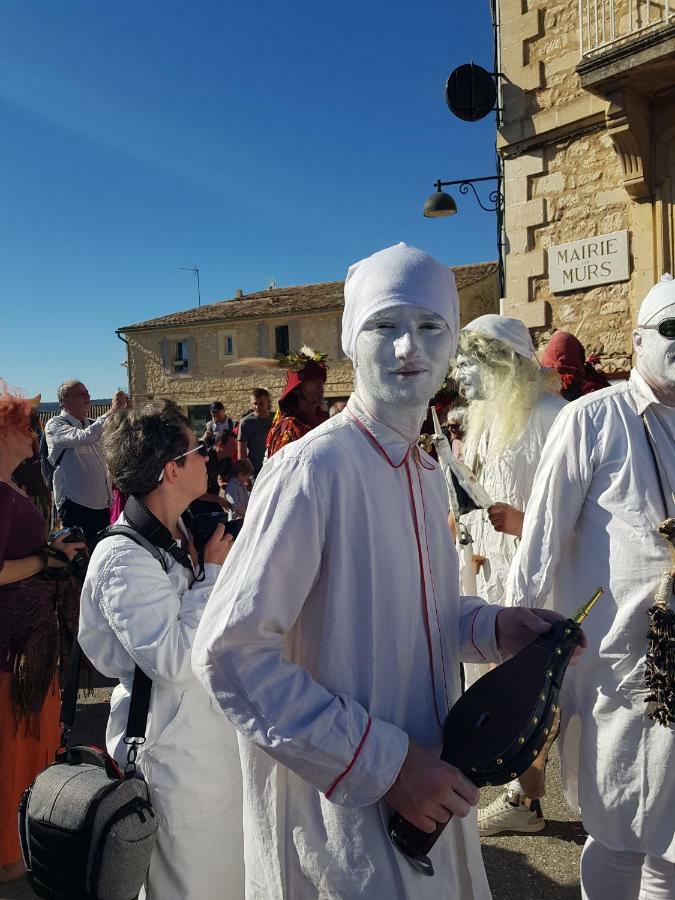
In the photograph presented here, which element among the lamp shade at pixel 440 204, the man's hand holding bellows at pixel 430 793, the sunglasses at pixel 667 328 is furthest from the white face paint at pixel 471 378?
the lamp shade at pixel 440 204

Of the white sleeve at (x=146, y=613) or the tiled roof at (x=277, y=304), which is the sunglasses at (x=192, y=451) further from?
the tiled roof at (x=277, y=304)

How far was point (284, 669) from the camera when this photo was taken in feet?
4.00

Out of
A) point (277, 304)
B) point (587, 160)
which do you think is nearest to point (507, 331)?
point (587, 160)

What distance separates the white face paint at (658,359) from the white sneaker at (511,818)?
1995mm

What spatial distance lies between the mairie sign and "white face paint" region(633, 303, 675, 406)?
6423 millimetres

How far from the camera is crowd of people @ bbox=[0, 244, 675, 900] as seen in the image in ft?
4.12

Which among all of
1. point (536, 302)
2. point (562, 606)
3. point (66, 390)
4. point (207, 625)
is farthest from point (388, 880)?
point (536, 302)

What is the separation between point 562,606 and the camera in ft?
7.66

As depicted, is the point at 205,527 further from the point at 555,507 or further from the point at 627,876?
the point at 627,876

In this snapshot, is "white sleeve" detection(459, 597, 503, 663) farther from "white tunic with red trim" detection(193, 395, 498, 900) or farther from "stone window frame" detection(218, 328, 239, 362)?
"stone window frame" detection(218, 328, 239, 362)

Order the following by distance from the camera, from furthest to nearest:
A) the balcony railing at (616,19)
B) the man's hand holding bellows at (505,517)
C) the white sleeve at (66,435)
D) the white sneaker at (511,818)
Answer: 1. the balcony railing at (616,19)
2. the white sleeve at (66,435)
3. the white sneaker at (511,818)
4. the man's hand holding bellows at (505,517)

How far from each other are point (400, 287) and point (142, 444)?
3.72 feet

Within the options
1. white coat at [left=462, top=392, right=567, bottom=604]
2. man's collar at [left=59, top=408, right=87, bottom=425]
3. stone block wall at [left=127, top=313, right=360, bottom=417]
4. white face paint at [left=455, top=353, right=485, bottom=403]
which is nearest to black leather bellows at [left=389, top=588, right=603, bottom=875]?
white coat at [left=462, top=392, right=567, bottom=604]

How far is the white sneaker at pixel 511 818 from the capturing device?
3135 mm
